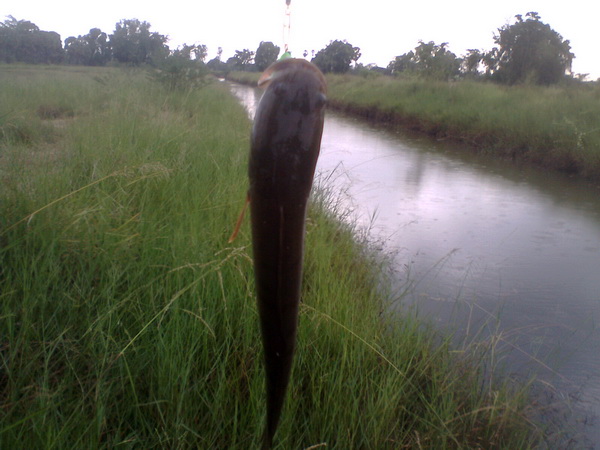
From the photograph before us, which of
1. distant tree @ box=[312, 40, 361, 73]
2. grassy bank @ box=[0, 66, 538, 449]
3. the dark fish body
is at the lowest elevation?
grassy bank @ box=[0, 66, 538, 449]

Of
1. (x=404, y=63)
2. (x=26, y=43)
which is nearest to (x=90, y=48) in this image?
(x=26, y=43)

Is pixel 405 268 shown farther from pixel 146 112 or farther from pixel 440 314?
pixel 146 112

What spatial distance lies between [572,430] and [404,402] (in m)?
0.94

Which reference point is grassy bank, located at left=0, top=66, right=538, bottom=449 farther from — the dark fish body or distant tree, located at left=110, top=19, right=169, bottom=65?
distant tree, located at left=110, top=19, right=169, bottom=65

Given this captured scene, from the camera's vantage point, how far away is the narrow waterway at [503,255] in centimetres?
278

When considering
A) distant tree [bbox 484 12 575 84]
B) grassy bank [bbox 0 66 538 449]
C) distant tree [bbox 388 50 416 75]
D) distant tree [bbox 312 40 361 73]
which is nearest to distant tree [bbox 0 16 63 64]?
distant tree [bbox 312 40 361 73]

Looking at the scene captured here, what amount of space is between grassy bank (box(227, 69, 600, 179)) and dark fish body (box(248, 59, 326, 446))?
6804 millimetres

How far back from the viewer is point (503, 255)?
4625 mm

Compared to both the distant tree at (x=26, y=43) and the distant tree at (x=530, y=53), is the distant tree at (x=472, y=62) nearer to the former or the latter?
the distant tree at (x=530, y=53)

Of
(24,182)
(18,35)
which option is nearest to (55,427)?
(24,182)

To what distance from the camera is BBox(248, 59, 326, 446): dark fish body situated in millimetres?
640

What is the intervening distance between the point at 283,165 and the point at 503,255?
4.43m

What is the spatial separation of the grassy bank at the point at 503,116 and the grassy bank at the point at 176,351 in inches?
214

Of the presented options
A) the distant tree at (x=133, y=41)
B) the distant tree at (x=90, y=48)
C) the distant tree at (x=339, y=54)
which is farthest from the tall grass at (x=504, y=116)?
the distant tree at (x=90, y=48)
